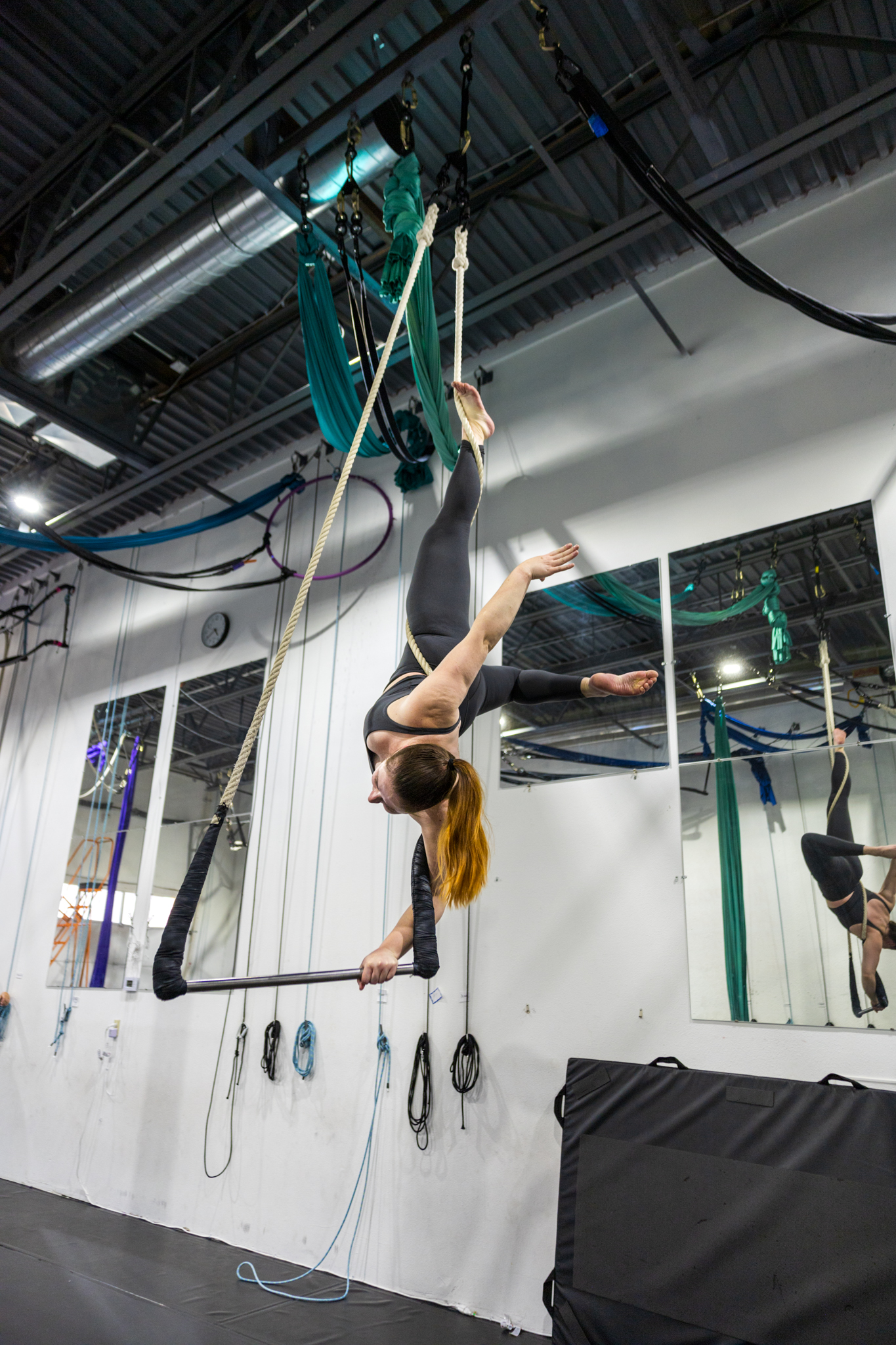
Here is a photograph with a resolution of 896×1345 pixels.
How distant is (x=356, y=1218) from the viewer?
365 centimetres

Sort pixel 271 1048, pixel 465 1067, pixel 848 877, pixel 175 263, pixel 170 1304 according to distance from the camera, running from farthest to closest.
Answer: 1. pixel 271 1048
2. pixel 175 263
3. pixel 465 1067
4. pixel 170 1304
5. pixel 848 877

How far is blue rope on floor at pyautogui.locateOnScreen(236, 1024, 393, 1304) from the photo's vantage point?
3.43 m

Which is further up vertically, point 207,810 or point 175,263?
point 175,263

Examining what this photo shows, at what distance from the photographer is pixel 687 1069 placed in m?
2.81

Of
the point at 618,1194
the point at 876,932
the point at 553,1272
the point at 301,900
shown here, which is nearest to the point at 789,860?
the point at 876,932

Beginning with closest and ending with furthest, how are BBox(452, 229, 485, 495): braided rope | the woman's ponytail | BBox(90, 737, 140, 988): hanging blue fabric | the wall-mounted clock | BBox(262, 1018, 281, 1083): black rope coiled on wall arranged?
the woman's ponytail → BBox(452, 229, 485, 495): braided rope → BBox(262, 1018, 281, 1083): black rope coiled on wall → BBox(90, 737, 140, 988): hanging blue fabric → the wall-mounted clock

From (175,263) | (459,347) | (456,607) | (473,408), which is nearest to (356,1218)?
(456,607)

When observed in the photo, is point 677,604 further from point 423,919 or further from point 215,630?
point 215,630

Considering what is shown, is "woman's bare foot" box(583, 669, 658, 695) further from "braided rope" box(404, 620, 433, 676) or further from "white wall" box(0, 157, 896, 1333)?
"white wall" box(0, 157, 896, 1333)

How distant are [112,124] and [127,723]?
3670mm

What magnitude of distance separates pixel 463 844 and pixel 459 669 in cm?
55

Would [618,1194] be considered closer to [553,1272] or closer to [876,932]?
[553,1272]

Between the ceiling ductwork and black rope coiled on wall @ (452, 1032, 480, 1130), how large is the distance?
3.76 meters

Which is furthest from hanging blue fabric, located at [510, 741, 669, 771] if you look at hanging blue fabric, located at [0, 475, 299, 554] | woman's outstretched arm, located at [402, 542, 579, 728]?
hanging blue fabric, located at [0, 475, 299, 554]
